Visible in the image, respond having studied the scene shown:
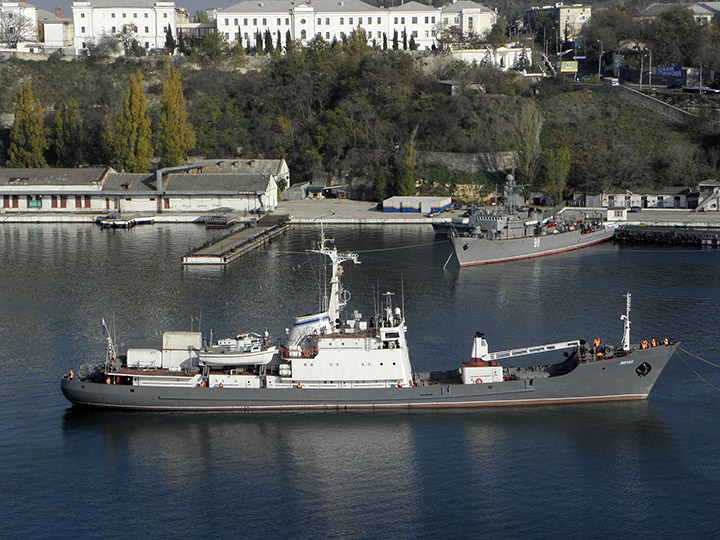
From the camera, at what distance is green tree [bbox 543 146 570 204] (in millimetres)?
71188

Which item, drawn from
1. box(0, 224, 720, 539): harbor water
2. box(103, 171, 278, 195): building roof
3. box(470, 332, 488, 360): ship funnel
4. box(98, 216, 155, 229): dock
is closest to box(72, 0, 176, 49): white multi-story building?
box(103, 171, 278, 195): building roof

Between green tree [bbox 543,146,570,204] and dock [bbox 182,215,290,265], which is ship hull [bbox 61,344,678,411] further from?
green tree [bbox 543,146,570,204]

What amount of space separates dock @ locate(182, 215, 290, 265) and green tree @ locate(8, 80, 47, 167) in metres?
24.7

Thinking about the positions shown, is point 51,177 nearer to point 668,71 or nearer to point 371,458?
point 371,458

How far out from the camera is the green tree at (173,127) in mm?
77438

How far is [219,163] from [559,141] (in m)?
29.4

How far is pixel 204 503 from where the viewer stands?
23.3 metres

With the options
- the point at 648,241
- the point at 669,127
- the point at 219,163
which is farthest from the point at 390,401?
the point at 669,127

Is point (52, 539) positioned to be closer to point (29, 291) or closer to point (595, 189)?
point (29, 291)

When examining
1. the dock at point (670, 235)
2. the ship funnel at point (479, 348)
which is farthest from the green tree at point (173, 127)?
the ship funnel at point (479, 348)

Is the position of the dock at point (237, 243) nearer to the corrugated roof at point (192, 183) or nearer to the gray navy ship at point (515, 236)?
the corrugated roof at point (192, 183)

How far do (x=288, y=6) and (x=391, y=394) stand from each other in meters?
88.3

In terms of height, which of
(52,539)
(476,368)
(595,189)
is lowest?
(52,539)

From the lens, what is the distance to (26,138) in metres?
79.8
